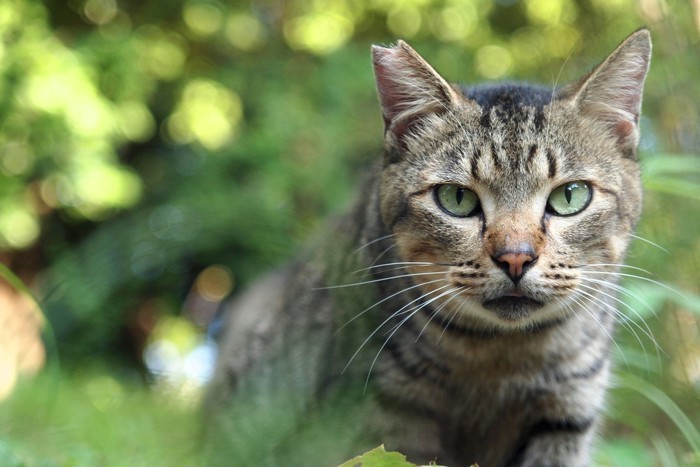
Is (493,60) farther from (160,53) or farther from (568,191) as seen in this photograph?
(568,191)

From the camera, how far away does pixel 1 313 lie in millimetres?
4465

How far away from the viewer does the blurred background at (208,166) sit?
2744 mm

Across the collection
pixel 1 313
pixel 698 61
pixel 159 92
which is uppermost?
pixel 698 61

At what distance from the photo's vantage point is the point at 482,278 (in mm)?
2014

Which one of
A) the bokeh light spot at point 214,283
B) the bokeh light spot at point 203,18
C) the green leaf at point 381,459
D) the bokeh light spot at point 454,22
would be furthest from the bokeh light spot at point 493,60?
the green leaf at point 381,459

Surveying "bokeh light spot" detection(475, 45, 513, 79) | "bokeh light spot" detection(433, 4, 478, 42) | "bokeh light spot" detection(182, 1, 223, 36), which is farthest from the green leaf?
"bokeh light spot" detection(433, 4, 478, 42)

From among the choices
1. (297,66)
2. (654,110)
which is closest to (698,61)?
(654,110)

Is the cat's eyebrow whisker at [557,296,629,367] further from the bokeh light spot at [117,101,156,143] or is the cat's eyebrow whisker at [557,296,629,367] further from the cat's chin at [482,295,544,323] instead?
the bokeh light spot at [117,101,156,143]

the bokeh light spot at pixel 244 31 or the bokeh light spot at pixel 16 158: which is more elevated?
the bokeh light spot at pixel 244 31

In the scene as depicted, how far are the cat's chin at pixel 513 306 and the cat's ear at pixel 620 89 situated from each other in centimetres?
57

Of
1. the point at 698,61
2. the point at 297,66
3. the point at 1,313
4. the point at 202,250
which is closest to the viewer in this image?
the point at 698,61

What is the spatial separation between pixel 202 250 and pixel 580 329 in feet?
7.83

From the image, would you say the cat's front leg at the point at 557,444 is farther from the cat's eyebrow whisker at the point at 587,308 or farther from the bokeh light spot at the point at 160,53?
the bokeh light spot at the point at 160,53

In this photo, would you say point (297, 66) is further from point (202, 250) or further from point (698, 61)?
point (698, 61)
